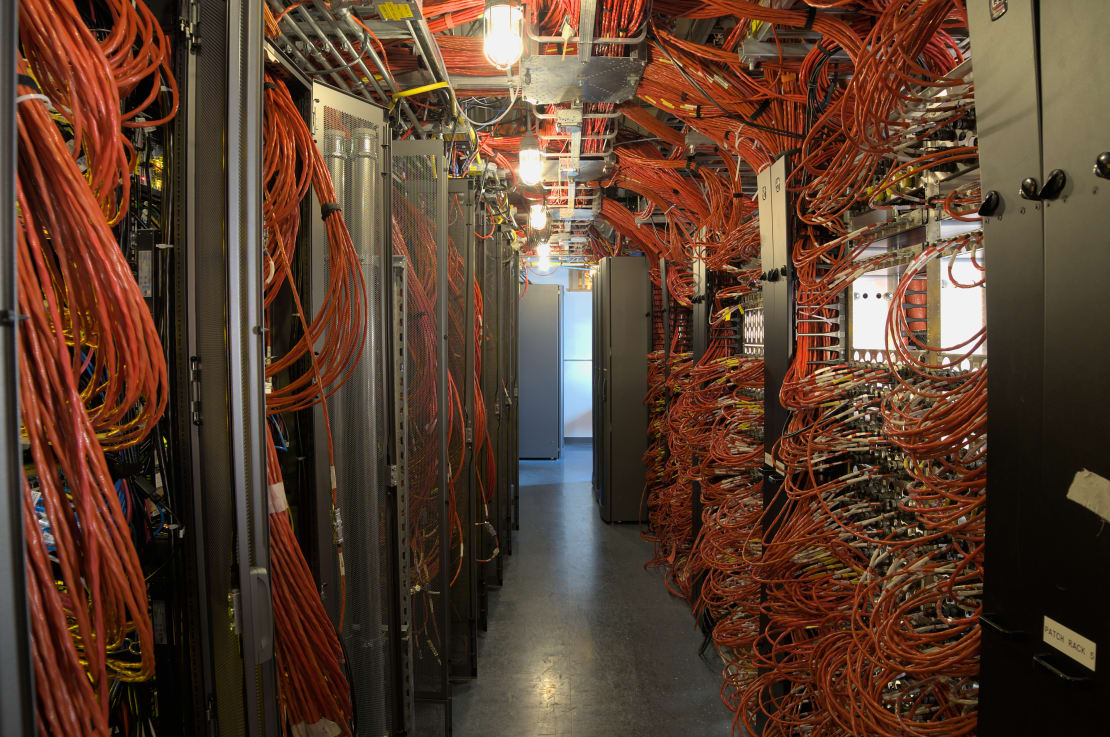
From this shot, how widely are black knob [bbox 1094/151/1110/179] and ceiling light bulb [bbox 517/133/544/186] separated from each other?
96.2 inches

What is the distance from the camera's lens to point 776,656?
2.25 m

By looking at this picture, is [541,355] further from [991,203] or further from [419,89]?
[991,203]

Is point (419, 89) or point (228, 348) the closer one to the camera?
point (228, 348)

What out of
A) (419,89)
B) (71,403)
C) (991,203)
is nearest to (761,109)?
(419,89)

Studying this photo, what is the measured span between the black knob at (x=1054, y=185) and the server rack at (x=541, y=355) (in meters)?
7.34

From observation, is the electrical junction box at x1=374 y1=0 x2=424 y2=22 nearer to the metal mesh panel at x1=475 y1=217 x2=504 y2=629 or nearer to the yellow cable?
the yellow cable

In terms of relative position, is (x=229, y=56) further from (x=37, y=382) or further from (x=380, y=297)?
(x=380, y=297)

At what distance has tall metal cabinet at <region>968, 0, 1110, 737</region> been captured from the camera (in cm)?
84

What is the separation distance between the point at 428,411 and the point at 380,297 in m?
0.63

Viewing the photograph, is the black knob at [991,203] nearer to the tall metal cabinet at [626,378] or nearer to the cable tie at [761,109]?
the cable tie at [761,109]

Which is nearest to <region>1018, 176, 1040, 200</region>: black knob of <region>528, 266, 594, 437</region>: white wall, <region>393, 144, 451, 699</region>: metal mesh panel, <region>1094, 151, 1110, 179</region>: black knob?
<region>1094, 151, 1110, 179</region>: black knob

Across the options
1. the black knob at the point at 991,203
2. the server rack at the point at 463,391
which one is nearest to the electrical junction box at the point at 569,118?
the server rack at the point at 463,391

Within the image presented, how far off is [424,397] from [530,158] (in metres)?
1.44

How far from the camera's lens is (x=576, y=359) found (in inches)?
396
